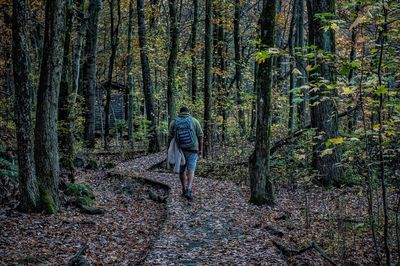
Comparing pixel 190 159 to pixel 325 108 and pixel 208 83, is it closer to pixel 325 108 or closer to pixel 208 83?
pixel 325 108

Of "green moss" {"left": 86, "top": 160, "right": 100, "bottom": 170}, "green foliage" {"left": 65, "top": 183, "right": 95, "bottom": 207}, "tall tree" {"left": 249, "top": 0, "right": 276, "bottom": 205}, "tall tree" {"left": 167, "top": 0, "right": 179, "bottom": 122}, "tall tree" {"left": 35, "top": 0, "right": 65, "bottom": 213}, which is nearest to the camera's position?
Result: "tall tree" {"left": 35, "top": 0, "right": 65, "bottom": 213}

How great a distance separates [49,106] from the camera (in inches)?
362

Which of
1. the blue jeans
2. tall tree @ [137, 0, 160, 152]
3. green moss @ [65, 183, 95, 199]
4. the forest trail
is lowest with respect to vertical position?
the forest trail

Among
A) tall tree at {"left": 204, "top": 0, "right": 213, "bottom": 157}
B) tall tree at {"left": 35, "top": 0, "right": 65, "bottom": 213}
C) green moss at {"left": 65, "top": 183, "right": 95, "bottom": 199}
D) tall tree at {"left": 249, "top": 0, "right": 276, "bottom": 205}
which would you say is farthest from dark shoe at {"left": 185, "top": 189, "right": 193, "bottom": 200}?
tall tree at {"left": 204, "top": 0, "right": 213, "bottom": 157}

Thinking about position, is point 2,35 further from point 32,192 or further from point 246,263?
point 246,263

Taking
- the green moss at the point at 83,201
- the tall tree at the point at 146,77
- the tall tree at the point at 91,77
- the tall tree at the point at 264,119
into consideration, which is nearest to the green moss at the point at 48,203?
the green moss at the point at 83,201

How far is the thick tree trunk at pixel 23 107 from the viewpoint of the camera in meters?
8.24

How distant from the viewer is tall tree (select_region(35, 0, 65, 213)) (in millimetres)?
8992

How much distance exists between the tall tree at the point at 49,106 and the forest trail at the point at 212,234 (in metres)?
2.90

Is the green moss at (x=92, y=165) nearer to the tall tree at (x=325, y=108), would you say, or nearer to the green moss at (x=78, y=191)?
the green moss at (x=78, y=191)

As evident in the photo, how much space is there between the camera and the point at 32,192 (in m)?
8.93

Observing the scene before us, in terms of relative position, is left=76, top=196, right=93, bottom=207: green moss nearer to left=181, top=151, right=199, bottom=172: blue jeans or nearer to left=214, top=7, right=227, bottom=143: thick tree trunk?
left=181, top=151, right=199, bottom=172: blue jeans

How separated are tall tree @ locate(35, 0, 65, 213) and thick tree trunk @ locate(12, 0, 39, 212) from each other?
45 cm

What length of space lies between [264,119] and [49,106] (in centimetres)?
508
